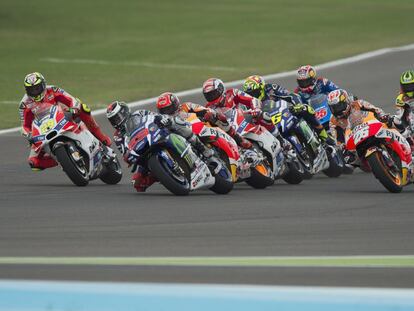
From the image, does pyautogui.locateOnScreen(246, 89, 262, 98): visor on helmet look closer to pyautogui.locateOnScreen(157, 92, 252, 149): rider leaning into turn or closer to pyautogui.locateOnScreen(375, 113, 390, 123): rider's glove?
pyautogui.locateOnScreen(157, 92, 252, 149): rider leaning into turn

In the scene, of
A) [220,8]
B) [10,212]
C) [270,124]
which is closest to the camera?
[10,212]

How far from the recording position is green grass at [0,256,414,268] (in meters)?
9.91

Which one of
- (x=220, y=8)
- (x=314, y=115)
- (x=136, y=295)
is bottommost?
(x=220, y=8)

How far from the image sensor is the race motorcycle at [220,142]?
15.9 metres

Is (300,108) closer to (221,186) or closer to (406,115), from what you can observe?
(406,115)

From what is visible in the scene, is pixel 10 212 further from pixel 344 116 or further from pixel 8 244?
pixel 344 116

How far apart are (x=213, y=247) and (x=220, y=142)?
501cm

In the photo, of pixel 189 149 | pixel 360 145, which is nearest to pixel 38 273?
pixel 189 149

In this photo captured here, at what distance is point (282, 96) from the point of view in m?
18.8

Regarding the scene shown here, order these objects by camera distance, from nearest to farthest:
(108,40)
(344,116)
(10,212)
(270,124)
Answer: (10,212)
(344,116)
(270,124)
(108,40)

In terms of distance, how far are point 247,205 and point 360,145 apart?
184 centimetres

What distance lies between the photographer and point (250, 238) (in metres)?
11.6

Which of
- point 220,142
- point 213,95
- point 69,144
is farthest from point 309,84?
point 69,144

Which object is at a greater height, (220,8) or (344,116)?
(344,116)
